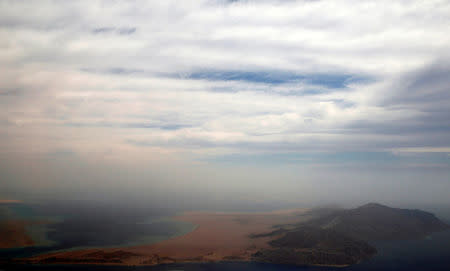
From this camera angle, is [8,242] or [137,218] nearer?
[8,242]

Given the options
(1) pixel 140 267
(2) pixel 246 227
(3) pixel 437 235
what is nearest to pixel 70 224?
(1) pixel 140 267

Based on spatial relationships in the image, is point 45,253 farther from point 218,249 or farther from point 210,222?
point 210,222

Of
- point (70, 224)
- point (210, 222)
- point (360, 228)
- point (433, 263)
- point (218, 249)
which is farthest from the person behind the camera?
point (210, 222)

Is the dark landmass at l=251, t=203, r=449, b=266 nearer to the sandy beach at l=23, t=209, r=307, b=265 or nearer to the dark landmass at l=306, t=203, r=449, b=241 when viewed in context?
the dark landmass at l=306, t=203, r=449, b=241

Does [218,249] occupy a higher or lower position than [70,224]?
lower

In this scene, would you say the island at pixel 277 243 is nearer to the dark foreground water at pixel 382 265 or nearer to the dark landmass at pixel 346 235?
the dark landmass at pixel 346 235

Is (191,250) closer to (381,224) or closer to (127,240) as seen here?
(127,240)
